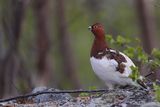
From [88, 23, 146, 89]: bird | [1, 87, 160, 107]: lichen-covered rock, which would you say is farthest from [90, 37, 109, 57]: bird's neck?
[1, 87, 160, 107]: lichen-covered rock

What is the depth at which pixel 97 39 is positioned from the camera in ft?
25.2

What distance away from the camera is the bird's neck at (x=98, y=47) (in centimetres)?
750

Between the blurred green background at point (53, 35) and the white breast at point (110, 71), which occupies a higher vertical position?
the blurred green background at point (53, 35)

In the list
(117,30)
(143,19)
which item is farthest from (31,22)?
(143,19)

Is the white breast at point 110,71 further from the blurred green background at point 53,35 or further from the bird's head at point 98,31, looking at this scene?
the blurred green background at point 53,35

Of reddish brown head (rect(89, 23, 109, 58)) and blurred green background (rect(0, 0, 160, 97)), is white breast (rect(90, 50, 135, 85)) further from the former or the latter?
blurred green background (rect(0, 0, 160, 97))

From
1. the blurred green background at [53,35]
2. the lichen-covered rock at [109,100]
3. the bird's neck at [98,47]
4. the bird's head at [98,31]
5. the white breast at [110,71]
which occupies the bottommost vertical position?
the lichen-covered rock at [109,100]

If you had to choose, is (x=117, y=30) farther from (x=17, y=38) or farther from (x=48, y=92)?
(x=48, y=92)

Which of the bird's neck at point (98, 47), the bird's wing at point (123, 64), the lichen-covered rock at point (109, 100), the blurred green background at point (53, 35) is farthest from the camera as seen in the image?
the blurred green background at point (53, 35)

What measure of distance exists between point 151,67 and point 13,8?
6.31 metres

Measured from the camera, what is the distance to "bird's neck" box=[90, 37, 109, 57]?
750cm

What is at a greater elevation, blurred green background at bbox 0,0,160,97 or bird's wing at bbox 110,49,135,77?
blurred green background at bbox 0,0,160,97

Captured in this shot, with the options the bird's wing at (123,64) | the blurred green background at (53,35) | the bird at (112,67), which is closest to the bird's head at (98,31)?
the bird at (112,67)

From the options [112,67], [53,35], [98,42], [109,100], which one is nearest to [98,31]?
[98,42]
